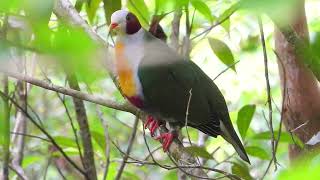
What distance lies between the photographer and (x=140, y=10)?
1.80m

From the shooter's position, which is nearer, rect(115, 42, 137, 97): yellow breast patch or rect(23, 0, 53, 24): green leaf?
rect(23, 0, 53, 24): green leaf

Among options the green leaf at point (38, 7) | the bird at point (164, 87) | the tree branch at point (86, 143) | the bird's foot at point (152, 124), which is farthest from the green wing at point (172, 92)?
the green leaf at point (38, 7)

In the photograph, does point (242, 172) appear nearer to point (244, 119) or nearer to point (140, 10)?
point (244, 119)

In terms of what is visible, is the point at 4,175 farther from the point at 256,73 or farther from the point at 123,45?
the point at 256,73

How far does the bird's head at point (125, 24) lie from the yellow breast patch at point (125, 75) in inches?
3.0

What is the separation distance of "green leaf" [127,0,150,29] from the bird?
0.04 m

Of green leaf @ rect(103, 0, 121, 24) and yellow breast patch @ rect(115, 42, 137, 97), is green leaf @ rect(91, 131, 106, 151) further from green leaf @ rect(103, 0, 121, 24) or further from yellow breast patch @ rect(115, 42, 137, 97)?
green leaf @ rect(103, 0, 121, 24)

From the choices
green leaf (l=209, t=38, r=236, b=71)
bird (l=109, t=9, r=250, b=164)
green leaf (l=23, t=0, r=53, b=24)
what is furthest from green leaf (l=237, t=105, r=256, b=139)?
green leaf (l=23, t=0, r=53, b=24)

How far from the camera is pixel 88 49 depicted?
275 millimetres

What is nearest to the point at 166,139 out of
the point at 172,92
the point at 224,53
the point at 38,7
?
the point at 172,92

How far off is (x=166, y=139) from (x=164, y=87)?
0.52 ft

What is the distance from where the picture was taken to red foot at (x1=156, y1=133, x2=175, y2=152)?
161cm

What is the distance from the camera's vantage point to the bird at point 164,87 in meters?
1.65

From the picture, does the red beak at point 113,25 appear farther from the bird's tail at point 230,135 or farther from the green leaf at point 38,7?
the green leaf at point 38,7
